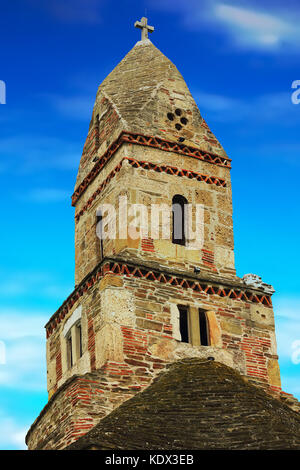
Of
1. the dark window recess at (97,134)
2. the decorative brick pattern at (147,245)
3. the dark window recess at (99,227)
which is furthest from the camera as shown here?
Result: the dark window recess at (97,134)

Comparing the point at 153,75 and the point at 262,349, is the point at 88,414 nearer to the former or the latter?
the point at 262,349

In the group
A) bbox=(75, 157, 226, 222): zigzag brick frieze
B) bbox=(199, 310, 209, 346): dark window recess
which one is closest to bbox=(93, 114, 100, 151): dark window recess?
bbox=(75, 157, 226, 222): zigzag brick frieze

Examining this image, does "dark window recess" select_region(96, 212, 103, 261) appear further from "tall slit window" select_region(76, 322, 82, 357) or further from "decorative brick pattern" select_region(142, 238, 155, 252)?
"tall slit window" select_region(76, 322, 82, 357)

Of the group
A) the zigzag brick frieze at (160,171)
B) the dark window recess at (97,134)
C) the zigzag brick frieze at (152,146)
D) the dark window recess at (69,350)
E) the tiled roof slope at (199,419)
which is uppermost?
the dark window recess at (97,134)

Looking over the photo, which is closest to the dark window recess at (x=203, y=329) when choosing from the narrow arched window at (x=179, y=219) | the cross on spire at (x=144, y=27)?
the narrow arched window at (x=179, y=219)

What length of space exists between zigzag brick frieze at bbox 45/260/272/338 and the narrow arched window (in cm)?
131

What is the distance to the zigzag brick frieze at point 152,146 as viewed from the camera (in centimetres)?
2303

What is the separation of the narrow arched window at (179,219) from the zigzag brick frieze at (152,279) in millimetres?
1306

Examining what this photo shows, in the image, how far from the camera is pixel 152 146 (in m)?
23.1

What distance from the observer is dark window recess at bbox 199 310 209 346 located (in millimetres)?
21230

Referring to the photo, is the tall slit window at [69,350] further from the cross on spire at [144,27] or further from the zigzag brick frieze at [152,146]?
the cross on spire at [144,27]

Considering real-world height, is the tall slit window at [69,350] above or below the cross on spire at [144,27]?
below

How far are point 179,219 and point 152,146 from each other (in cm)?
186
